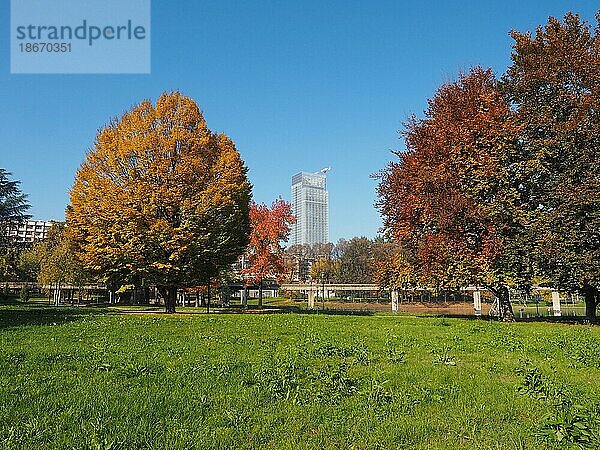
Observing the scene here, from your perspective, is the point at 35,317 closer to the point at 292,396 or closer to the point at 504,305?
the point at 292,396

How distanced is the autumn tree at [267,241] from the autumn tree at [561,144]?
2307cm

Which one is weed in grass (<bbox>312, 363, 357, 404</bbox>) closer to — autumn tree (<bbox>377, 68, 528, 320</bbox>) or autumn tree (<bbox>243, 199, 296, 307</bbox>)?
autumn tree (<bbox>377, 68, 528, 320</bbox>)

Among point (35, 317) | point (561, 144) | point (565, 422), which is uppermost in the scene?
point (561, 144)

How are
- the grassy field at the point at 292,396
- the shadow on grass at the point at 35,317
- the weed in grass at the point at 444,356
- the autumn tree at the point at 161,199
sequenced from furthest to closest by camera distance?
the autumn tree at the point at 161,199 → the shadow on grass at the point at 35,317 → the weed in grass at the point at 444,356 → the grassy field at the point at 292,396

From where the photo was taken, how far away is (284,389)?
722 centimetres

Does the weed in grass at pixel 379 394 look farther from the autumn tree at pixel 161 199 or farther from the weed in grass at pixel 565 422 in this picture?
the autumn tree at pixel 161 199

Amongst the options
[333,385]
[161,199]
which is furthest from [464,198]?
[333,385]

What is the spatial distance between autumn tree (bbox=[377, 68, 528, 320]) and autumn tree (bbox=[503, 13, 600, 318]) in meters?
1.00

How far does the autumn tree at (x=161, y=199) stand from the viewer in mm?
27500

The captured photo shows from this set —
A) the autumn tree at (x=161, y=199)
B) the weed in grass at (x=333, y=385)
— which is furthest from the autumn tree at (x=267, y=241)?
the weed in grass at (x=333, y=385)

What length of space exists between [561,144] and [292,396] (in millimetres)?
21312

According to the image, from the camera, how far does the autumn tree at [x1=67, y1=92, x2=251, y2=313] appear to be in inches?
1083

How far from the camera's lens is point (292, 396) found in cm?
685

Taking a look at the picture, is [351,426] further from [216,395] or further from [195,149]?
[195,149]
